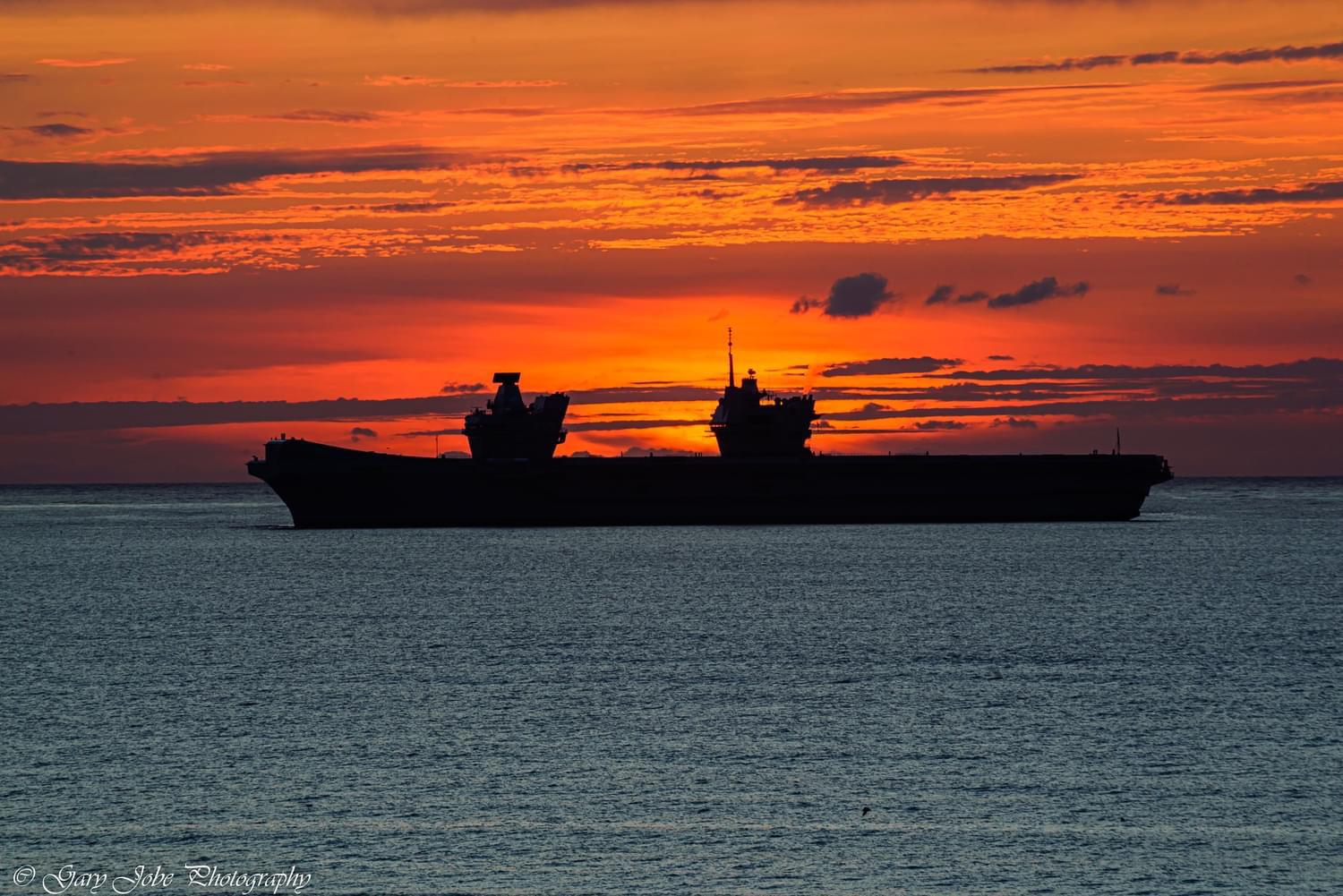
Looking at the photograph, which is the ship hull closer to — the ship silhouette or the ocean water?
the ship silhouette

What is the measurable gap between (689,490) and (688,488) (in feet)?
0.73

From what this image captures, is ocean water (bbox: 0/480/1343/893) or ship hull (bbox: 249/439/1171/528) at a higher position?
ship hull (bbox: 249/439/1171/528)

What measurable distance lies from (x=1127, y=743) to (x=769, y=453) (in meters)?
88.5

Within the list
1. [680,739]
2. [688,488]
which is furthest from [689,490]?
[680,739]

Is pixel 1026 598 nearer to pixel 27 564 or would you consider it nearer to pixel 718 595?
pixel 718 595

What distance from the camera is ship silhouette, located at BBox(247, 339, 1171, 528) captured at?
356ft

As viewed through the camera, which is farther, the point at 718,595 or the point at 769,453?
the point at 769,453

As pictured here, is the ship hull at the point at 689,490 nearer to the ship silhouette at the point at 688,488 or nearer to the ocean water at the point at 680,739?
the ship silhouette at the point at 688,488

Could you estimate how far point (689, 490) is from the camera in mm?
110812

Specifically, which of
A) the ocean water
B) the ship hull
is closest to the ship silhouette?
the ship hull

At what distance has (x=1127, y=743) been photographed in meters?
30.2

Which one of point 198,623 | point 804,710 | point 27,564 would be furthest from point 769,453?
point 804,710

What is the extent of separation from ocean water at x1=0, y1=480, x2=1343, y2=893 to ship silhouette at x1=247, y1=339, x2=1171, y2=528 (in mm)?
38579

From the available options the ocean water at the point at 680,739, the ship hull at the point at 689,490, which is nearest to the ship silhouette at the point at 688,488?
the ship hull at the point at 689,490
